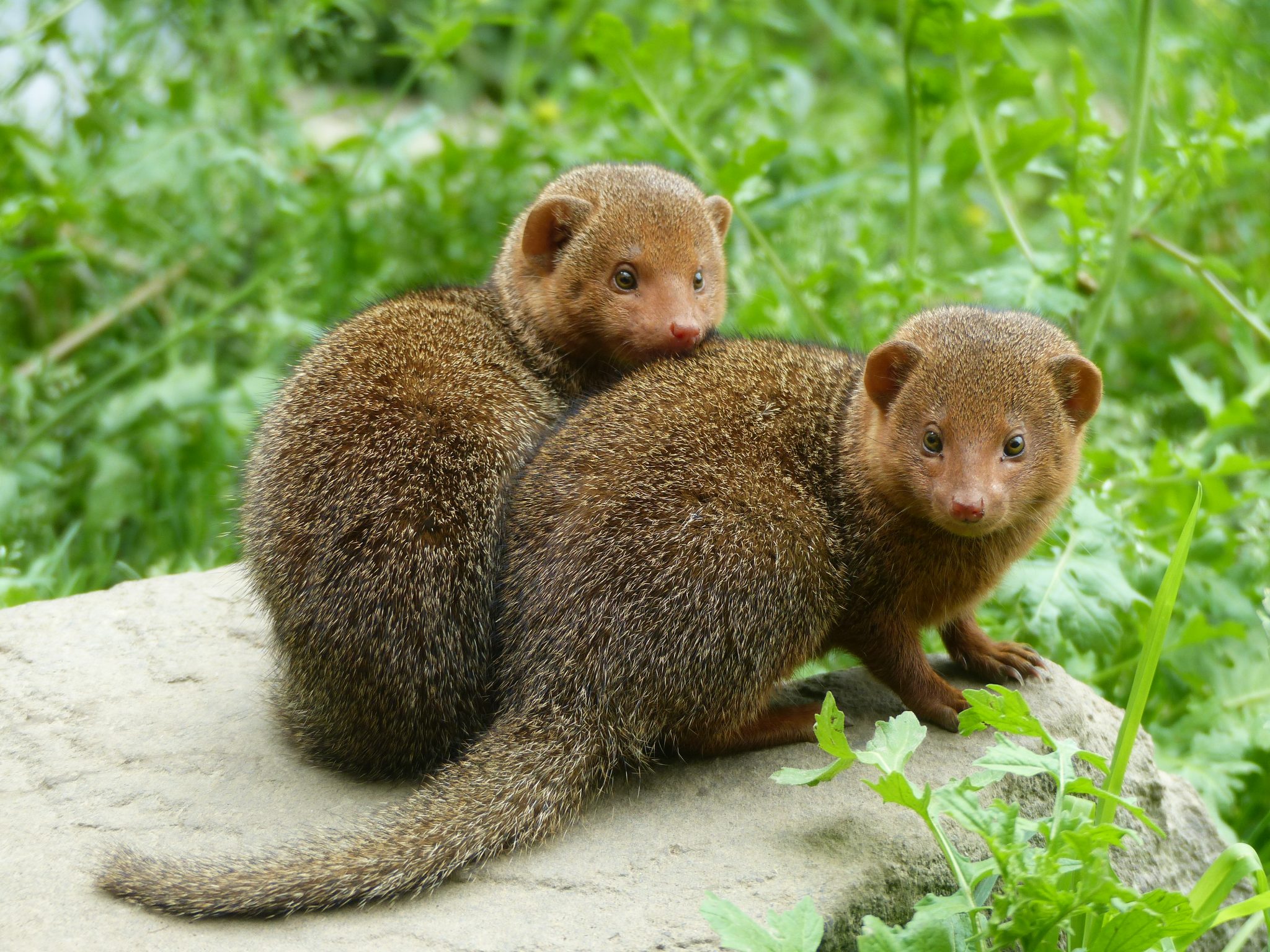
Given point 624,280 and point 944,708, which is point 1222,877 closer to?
point 944,708

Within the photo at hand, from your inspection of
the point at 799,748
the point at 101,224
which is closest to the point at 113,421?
the point at 101,224

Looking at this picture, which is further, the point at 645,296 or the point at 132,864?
the point at 645,296

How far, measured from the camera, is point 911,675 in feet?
13.1

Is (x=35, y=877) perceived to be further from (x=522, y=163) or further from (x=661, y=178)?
(x=522, y=163)

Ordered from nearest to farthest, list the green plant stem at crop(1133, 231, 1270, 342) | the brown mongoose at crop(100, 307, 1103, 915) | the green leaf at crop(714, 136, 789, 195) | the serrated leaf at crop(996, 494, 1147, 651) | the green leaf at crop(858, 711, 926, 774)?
the green leaf at crop(858, 711, 926, 774) < the brown mongoose at crop(100, 307, 1103, 915) < the serrated leaf at crop(996, 494, 1147, 651) < the green plant stem at crop(1133, 231, 1270, 342) < the green leaf at crop(714, 136, 789, 195)

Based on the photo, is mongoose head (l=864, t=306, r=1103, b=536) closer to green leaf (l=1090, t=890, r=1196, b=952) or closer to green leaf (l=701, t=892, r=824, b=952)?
green leaf (l=1090, t=890, r=1196, b=952)

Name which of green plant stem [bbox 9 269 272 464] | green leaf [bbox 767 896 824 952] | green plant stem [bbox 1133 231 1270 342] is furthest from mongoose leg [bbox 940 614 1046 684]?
green plant stem [bbox 9 269 272 464]

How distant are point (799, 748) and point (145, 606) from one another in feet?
7.88

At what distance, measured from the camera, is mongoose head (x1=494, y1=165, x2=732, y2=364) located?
479 cm

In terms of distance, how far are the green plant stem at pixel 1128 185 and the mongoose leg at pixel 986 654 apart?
1524 mm

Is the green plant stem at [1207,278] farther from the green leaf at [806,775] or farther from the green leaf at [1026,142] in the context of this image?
the green leaf at [806,775]

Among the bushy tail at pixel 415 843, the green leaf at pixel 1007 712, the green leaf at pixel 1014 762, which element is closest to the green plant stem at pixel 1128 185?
the green leaf at pixel 1007 712

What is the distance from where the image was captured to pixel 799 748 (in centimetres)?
392

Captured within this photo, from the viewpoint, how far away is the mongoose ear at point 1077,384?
393cm
